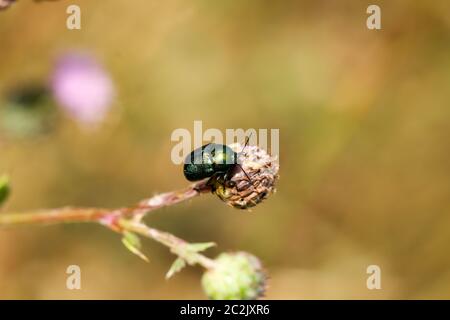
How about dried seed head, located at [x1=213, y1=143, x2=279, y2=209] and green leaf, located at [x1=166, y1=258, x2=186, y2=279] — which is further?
dried seed head, located at [x1=213, y1=143, x2=279, y2=209]

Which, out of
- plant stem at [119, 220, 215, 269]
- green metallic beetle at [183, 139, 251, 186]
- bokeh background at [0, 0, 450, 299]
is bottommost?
plant stem at [119, 220, 215, 269]

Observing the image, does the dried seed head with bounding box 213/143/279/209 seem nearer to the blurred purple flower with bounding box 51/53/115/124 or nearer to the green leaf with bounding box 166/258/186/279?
the green leaf with bounding box 166/258/186/279

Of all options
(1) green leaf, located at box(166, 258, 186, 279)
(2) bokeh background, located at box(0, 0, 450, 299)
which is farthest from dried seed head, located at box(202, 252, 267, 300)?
(2) bokeh background, located at box(0, 0, 450, 299)

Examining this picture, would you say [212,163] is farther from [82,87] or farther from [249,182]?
[82,87]

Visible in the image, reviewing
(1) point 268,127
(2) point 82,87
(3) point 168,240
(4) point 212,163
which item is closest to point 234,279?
(3) point 168,240

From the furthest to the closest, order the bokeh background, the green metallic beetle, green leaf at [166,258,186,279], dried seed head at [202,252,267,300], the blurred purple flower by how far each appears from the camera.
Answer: the bokeh background → the blurred purple flower → dried seed head at [202,252,267,300] → the green metallic beetle → green leaf at [166,258,186,279]
